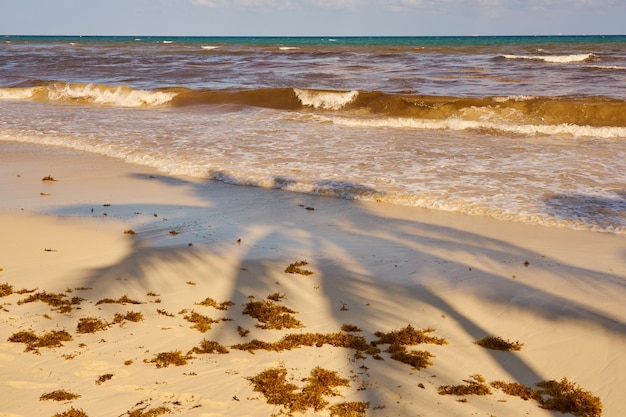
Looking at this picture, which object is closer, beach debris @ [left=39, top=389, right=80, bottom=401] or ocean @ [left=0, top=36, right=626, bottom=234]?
beach debris @ [left=39, top=389, right=80, bottom=401]

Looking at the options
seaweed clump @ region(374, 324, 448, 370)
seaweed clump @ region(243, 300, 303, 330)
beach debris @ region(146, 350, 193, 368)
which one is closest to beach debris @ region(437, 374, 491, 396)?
seaweed clump @ region(374, 324, 448, 370)

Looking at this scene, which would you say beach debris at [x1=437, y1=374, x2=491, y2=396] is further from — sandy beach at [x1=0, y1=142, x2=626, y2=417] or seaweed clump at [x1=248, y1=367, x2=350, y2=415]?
seaweed clump at [x1=248, y1=367, x2=350, y2=415]

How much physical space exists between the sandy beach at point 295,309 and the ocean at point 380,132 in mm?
1349

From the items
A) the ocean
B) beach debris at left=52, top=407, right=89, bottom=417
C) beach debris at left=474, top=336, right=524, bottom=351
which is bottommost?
beach debris at left=474, top=336, right=524, bottom=351

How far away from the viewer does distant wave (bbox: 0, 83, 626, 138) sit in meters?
16.3

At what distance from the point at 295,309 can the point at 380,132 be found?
417 inches

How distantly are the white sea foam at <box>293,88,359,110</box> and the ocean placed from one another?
70 millimetres

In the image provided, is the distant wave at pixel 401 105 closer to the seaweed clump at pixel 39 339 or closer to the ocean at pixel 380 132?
the ocean at pixel 380 132

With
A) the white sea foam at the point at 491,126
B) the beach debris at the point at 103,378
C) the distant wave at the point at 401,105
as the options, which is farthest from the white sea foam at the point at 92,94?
the beach debris at the point at 103,378

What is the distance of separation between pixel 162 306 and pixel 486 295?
2.64 metres

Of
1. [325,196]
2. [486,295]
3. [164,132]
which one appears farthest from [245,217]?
[164,132]

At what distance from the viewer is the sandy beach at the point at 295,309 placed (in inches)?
151

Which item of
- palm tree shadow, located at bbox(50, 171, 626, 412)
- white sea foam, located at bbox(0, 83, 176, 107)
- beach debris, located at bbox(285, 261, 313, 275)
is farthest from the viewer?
white sea foam, located at bbox(0, 83, 176, 107)

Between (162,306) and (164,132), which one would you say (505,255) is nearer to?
(162,306)
